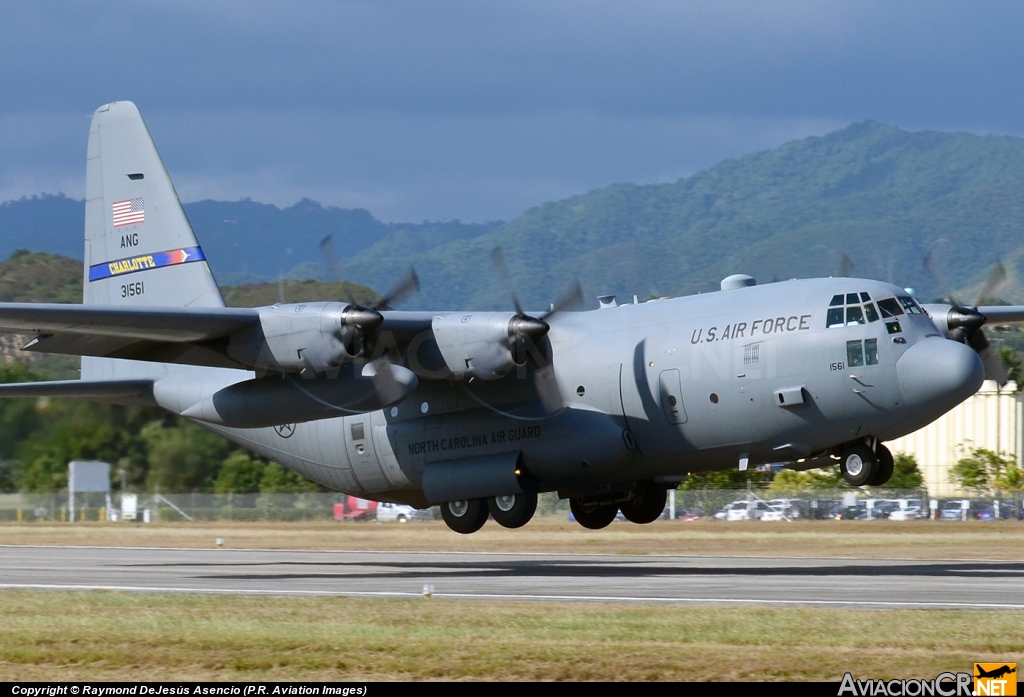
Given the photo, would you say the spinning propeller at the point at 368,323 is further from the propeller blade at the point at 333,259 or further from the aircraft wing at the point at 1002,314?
the aircraft wing at the point at 1002,314

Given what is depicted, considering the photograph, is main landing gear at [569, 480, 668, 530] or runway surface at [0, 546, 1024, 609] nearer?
runway surface at [0, 546, 1024, 609]

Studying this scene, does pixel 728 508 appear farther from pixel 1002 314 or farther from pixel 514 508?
pixel 514 508

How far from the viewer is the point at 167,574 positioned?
2436 cm

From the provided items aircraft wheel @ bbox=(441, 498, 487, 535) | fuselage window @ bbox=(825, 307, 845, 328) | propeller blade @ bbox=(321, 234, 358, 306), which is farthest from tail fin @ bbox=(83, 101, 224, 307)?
fuselage window @ bbox=(825, 307, 845, 328)

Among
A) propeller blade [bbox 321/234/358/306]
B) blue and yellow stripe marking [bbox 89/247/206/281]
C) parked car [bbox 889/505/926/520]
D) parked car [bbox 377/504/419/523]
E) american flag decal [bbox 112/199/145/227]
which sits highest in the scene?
american flag decal [bbox 112/199/145/227]

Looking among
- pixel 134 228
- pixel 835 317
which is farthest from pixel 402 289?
pixel 134 228

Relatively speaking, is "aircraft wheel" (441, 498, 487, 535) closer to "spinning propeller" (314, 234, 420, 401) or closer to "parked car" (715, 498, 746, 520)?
"spinning propeller" (314, 234, 420, 401)

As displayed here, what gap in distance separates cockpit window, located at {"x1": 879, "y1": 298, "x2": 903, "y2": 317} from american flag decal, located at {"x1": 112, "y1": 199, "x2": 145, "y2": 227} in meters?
15.6

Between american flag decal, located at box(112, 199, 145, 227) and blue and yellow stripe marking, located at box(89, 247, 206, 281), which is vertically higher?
american flag decal, located at box(112, 199, 145, 227)

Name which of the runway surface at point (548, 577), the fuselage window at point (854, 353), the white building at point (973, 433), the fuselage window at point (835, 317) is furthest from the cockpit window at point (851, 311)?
the white building at point (973, 433)

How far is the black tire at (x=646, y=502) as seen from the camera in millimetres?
25688

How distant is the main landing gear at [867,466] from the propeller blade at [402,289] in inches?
321

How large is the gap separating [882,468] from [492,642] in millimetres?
10905

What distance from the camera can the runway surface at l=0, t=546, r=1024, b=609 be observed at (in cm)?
1792
